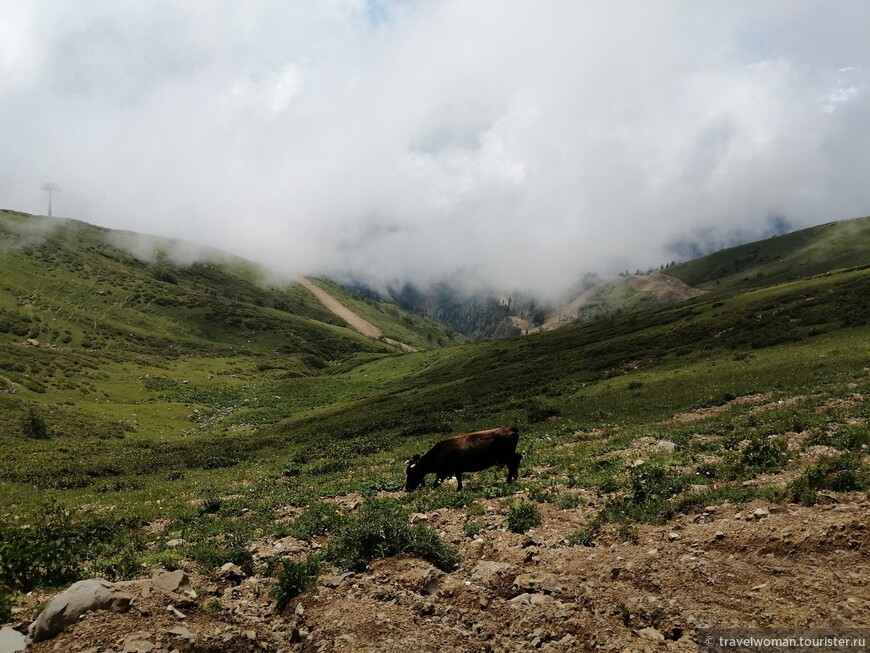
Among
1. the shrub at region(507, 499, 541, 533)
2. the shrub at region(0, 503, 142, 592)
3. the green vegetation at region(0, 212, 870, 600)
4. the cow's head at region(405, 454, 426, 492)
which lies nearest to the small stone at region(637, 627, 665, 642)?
the green vegetation at region(0, 212, 870, 600)

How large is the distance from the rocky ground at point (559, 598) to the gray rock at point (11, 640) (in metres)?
0.60

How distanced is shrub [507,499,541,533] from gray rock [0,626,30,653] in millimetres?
9695

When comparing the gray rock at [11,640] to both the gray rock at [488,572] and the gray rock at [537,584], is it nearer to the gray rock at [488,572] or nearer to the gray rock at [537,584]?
the gray rock at [488,572]

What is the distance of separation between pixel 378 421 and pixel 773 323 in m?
45.0

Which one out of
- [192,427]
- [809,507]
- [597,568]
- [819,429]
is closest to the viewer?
[597,568]

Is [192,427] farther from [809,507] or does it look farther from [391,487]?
[809,507]

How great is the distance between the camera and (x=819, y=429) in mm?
18234

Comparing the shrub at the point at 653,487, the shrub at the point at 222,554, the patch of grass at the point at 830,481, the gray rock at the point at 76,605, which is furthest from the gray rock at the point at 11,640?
the patch of grass at the point at 830,481

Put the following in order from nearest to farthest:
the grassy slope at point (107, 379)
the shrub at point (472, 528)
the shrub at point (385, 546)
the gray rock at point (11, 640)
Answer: the gray rock at point (11, 640)
the shrub at point (385, 546)
the shrub at point (472, 528)
the grassy slope at point (107, 379)

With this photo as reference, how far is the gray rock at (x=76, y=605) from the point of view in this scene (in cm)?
773

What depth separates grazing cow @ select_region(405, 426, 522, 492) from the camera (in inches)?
709

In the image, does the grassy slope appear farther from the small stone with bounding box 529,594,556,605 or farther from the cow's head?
the small stone with bounding box 529,594,556,605

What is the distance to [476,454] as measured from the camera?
18016 millimetres

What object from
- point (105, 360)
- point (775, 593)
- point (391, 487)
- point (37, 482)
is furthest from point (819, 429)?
point (105, 360)
